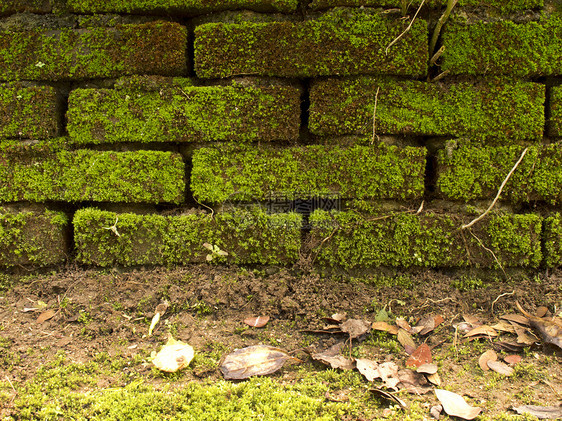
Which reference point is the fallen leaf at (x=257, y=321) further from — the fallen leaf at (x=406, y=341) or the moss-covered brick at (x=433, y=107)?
the moss-covered brick at (x=433, y=107)

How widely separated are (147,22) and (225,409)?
1848mm

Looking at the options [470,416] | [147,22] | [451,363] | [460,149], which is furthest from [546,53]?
[147,22]

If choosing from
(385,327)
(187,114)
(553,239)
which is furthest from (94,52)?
(553,239)

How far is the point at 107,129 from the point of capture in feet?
6.24

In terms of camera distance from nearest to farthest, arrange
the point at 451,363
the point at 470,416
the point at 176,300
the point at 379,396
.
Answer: the point at 470,416 < the point at 379,396 < the point at 451,363 < the point at 176,300

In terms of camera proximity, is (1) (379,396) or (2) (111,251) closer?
(1) (379,396)

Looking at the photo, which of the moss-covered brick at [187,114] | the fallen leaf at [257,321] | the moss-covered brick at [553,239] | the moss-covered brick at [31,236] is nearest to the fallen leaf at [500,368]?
the moss-covered brick at [553,239]

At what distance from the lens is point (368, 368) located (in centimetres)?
145

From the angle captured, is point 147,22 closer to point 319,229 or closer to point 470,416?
point 319,229

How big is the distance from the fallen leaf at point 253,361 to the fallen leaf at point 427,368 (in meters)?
0.49

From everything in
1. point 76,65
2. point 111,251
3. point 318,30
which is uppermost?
point 318,30

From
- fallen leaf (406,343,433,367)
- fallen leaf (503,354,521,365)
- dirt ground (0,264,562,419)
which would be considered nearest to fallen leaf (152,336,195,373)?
dirt ground (0,264,562,419)

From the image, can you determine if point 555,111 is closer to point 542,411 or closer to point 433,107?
point 433,107

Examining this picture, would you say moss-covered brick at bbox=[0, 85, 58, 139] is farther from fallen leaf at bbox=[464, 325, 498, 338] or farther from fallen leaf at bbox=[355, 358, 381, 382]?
fallen leaf at bbox=[464, 325, 498, 338]
